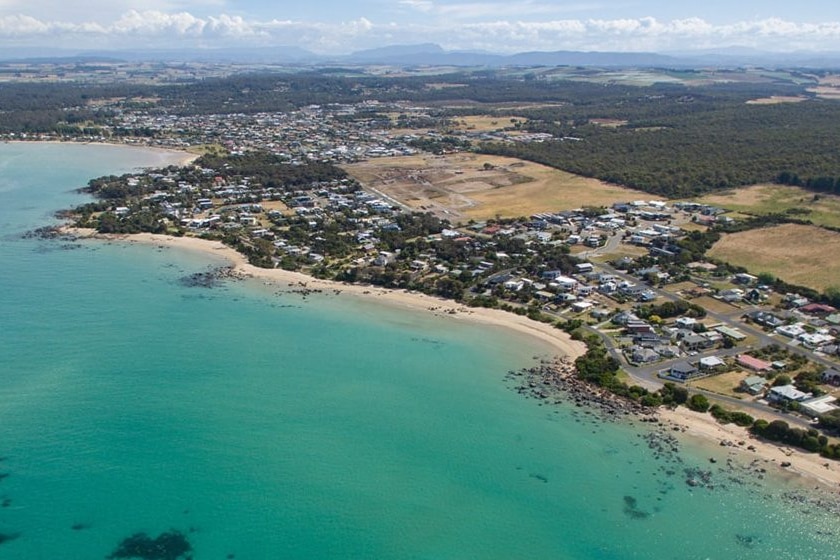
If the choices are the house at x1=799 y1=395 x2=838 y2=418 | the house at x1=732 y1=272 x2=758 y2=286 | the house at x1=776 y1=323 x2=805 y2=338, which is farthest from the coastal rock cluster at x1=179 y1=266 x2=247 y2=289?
the house at x1=799 y1=395 x2=838 y2=418

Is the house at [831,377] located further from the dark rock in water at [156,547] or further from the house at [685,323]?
the dark rock in water at [156,547]

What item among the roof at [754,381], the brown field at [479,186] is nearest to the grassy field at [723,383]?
the roof at [754,381]

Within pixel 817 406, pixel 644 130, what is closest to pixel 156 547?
pixel 817 406

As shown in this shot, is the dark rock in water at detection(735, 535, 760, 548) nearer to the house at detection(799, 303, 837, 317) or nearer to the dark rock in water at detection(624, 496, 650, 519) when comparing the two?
the dark rock in water at detection(624, 496, 650, 519)

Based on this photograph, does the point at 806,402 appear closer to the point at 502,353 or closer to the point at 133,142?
the point at 502,353

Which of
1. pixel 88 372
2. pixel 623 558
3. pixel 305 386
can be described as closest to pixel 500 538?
pixel 623 558

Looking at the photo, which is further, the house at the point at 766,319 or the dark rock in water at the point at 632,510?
the house at the point at 766,319

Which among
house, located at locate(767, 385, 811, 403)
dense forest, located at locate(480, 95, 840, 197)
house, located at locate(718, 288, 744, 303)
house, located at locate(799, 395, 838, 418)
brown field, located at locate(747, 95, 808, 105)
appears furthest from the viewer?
brown field, located at locate(747, 95, 808, 105)
